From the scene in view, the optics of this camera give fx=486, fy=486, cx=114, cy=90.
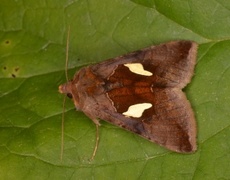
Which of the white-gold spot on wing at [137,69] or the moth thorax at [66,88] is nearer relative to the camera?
the white-gold spot on wing at [137,69]

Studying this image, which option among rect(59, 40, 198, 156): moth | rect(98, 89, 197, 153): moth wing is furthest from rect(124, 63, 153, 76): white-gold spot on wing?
rect(98, 89, 197, 153): moth wing

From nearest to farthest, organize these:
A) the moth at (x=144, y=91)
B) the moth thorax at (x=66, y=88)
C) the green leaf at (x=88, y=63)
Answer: the green leaf at (x=88, y=63) → the moth at (x=144, y=91) → the moth thorax at (x=66, y=88)

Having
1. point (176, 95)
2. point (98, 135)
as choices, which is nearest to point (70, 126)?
point (98, 135)

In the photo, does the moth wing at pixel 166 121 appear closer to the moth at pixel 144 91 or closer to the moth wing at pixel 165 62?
the moth at pixel 144 91

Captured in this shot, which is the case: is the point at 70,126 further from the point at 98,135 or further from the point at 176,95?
the point at 176,95

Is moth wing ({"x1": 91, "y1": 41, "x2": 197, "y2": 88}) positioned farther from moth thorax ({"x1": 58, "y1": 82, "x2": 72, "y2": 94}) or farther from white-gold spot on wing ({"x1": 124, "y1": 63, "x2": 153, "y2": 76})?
moth thorax ({"x1": 58, "y1": 82, "x2": 72, "y2": 94})

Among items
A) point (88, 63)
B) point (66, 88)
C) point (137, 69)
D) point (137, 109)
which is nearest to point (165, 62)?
point (137, 69)

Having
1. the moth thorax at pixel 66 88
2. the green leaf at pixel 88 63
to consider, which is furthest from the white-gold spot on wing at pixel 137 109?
the moth thorax at pixel 66 88
